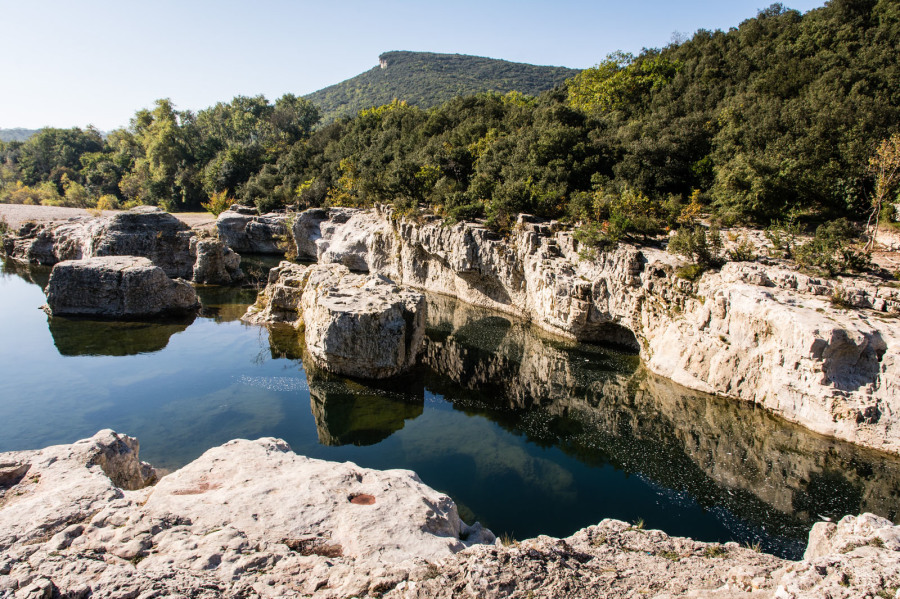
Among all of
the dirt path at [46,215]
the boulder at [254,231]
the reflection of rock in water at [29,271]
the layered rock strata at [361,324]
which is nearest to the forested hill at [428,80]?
the dirt path at [46,215]

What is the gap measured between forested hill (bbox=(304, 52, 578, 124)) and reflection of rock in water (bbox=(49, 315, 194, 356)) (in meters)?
83.0

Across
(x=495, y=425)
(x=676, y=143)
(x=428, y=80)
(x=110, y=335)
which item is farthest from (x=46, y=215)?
(x=428, y=80)

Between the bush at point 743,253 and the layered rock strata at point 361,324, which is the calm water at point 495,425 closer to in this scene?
the layered rock strata at point 361,324

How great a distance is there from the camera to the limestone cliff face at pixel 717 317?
13258 millimetres

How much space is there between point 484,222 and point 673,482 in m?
18.5

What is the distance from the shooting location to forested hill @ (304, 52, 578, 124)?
107m

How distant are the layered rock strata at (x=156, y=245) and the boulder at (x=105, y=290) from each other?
6.49m

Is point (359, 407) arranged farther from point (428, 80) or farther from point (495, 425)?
point (428, 80)

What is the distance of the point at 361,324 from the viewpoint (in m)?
16.8

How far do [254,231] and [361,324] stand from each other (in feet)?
107

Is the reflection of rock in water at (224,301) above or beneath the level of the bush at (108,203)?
beneath

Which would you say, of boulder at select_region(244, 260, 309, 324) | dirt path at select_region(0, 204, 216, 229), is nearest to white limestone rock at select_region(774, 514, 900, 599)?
boulder at select_region(244, 260, 309, 324)

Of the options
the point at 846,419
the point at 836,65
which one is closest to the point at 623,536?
the point at 846,419

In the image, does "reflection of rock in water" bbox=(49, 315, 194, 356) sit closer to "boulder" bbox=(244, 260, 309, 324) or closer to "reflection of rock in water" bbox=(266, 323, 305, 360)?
"boulder" bbox=(244, 260, 309, 324)
